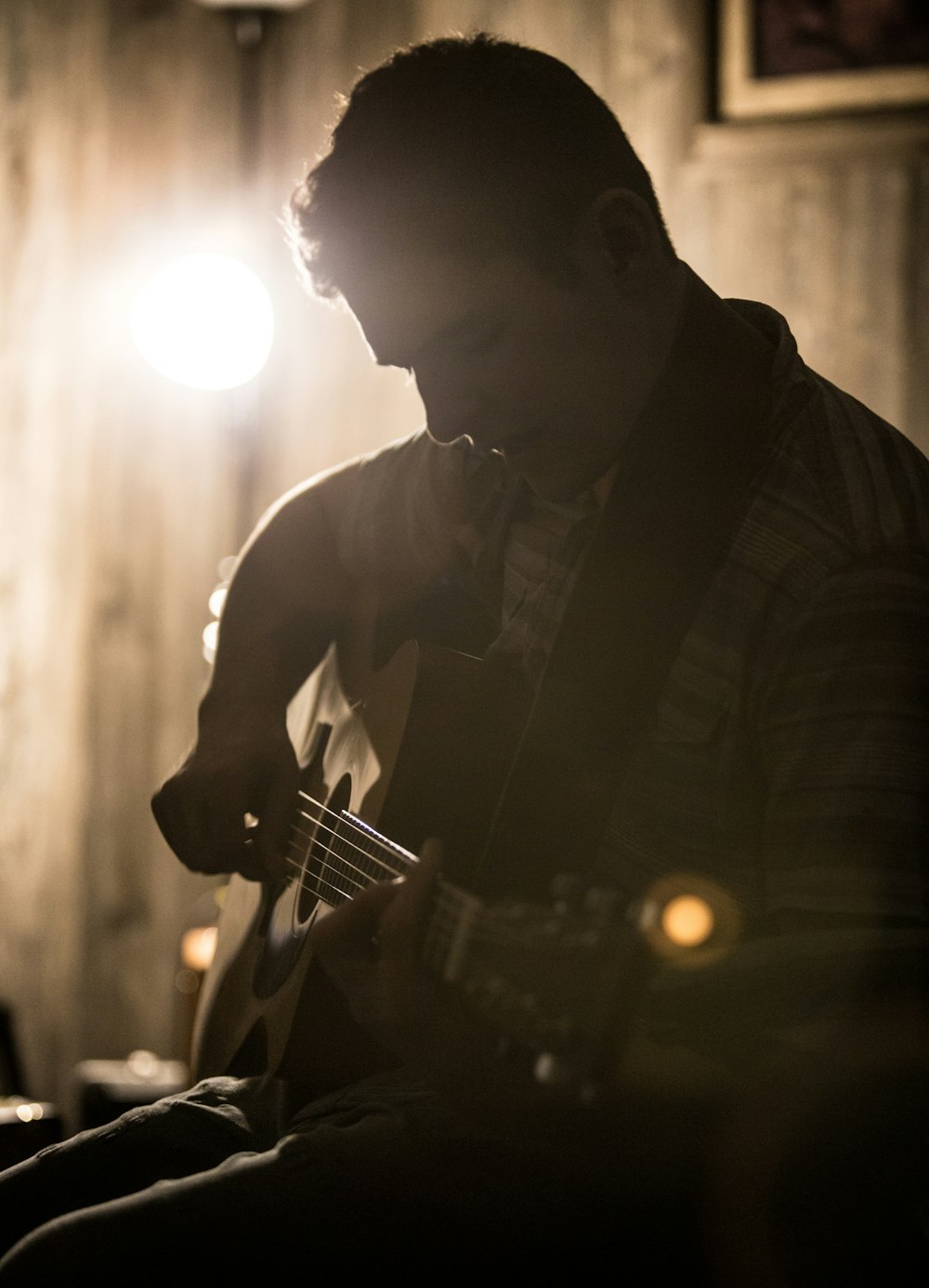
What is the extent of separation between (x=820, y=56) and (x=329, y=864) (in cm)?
207

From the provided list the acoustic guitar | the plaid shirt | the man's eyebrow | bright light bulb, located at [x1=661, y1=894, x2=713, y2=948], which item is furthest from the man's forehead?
bright light bulb, located at [x1=661, y1=894, x2=713, y2=948]

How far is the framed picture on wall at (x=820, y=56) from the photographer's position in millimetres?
2463

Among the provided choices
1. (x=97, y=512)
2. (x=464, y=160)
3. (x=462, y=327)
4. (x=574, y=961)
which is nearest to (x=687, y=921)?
(x=574, y=961)

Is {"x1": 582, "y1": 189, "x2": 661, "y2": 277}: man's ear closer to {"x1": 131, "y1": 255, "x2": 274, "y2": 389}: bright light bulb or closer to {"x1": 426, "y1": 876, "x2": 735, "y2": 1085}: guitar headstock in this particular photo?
{"x1": 426, "y1": 876, "x2": 735, "y2": 1085}: guitar headstock

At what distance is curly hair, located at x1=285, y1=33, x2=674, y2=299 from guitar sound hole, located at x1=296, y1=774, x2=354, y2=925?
55cm

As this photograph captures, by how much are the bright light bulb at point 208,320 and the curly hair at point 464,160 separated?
1539mm

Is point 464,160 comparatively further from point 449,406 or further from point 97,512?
point 97,512

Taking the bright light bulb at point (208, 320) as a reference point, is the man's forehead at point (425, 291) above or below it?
below

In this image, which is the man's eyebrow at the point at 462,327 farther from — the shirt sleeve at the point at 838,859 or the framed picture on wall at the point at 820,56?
the framed picture on wall at the point at 820,56

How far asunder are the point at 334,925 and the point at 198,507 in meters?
2.07

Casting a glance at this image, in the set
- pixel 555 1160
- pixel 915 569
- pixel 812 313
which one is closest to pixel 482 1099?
pixel 555 1160

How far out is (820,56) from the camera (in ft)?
8.24

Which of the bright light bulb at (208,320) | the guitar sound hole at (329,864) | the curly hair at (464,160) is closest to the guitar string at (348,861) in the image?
the guitar sound hole at (329,864)

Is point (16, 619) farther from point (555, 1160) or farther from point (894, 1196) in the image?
point (894, 1196)
